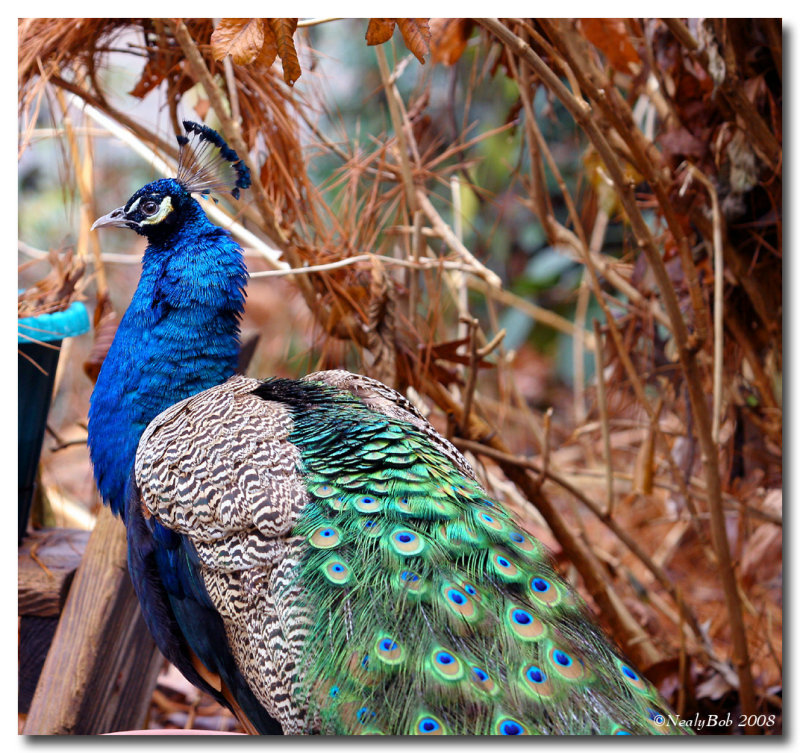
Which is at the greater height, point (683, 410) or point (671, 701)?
point (683, 410)

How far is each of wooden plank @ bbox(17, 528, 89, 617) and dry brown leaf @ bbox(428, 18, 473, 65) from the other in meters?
1.28

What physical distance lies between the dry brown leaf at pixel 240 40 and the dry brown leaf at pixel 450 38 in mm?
513

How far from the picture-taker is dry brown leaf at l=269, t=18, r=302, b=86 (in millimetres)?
1292

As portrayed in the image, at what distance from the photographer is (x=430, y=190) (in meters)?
1.98

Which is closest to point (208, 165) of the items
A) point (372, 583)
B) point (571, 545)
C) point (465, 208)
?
point (372, 583)

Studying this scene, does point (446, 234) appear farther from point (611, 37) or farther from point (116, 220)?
point (116, 220)

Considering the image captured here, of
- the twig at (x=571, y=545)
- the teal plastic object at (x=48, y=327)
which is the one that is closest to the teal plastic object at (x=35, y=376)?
the teal plastic object at (x=48, y=327)

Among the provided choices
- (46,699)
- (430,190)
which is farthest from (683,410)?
(46,699)

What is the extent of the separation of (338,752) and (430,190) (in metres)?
1.30

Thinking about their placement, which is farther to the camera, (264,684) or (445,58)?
(445,58)

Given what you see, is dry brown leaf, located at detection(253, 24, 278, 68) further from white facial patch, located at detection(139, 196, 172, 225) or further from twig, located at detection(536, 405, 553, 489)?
twig, located at detection(536, 405, 553, 489)

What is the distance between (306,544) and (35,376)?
0.78 metres

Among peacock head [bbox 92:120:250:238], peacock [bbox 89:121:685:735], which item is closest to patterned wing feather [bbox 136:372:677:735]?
peacock [bbox 89:121:685:735]

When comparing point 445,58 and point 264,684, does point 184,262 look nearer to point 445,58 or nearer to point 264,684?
point 264,684
